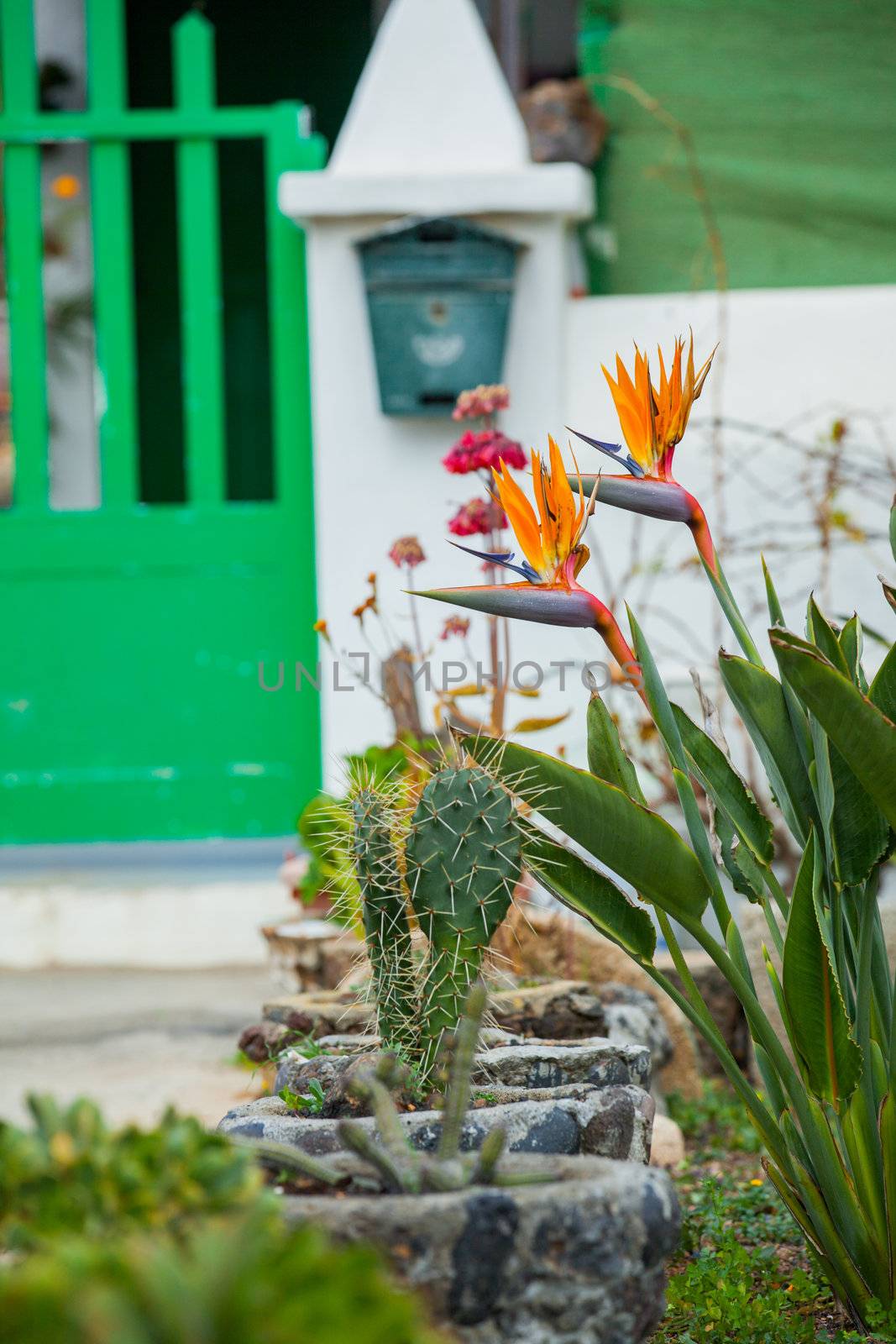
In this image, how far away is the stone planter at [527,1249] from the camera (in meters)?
1.22

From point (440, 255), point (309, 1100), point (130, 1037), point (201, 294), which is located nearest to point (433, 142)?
point (440, 255)

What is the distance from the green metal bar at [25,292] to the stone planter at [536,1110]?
9.63 ft

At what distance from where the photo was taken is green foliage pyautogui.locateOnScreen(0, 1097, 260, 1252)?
1.05 metres

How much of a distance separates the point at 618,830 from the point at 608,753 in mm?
189

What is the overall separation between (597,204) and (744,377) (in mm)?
835

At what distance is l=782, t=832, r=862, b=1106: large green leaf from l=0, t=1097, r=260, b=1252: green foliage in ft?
2.73

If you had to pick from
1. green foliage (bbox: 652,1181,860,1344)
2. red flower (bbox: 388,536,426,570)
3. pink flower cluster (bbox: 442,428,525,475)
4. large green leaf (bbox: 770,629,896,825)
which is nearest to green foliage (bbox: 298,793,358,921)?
red flower (bbox: 388,536,426,570)

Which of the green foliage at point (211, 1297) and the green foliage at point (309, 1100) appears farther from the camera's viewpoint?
the green foliage at point (309, 1100)

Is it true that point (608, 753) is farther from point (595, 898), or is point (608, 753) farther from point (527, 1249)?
point (527, 1249)

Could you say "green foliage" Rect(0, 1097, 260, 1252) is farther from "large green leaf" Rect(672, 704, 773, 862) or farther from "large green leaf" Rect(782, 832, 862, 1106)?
"large green leaf" Rect(672, 704, 773, 862)

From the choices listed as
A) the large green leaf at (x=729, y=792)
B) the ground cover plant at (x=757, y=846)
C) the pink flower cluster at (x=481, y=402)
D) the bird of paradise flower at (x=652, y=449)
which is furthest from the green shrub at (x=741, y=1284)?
the pink flower cluster at (x=481, y=402)

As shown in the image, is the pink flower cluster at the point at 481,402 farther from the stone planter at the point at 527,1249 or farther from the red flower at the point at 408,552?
the stone planter at the point at 527,1249

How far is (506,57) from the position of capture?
4.80m

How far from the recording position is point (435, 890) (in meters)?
1.84
